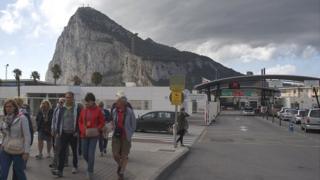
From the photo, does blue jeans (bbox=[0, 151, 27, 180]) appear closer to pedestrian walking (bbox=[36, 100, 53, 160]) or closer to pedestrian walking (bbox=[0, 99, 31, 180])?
pedestrian walking (bbox=[0, 99, 31, 180])

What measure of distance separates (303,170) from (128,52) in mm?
183665

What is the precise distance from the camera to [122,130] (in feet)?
34.6

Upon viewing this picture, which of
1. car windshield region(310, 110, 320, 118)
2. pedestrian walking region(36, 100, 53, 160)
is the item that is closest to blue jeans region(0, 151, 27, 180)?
pedestrian walking region(36, 100, 53, 160)

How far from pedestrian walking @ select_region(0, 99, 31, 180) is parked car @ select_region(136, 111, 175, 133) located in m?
25.0

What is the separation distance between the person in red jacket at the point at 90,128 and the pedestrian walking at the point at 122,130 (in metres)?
0.43

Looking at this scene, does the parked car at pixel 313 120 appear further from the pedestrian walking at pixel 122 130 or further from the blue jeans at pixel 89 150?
the blue jeans at pixel 89 150

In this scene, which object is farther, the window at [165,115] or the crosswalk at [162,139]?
the window at [165,115]

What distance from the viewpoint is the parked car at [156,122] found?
109 ft

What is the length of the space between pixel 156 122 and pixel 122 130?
2277 centimetres

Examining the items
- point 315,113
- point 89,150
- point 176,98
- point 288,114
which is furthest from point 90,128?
point 288,114

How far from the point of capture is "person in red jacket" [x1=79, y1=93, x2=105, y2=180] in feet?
33.0

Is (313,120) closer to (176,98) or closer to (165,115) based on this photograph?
(165,115)

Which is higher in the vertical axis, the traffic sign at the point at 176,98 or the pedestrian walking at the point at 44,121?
the traffic sign at the point at 176,98

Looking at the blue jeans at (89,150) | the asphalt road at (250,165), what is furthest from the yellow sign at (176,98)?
the blue jeans at (89,150)
